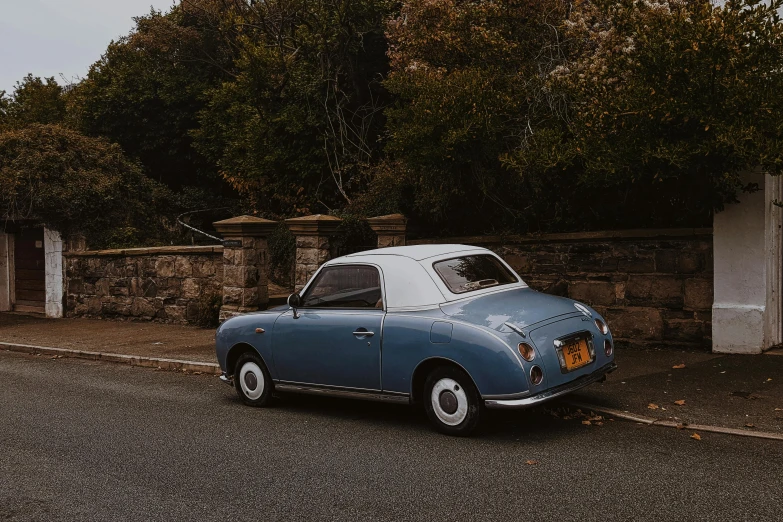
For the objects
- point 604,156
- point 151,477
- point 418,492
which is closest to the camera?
point 418,492

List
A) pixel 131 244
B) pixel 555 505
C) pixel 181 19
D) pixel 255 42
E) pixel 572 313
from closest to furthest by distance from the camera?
pixel 555 505 < pixel 572 313 < pixel 131 244 < pixel 255 42 < pixel 181 19

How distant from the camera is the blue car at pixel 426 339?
20.1ft

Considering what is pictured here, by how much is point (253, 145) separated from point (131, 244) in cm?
382

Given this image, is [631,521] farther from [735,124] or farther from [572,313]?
[735,124]

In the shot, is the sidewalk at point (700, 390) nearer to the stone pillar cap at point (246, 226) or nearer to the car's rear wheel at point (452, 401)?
the car's rear wheel at point (452, 401)

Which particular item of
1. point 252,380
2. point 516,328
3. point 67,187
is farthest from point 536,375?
point 67,187

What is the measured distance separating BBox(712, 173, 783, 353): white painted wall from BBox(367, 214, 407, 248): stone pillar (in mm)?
4709

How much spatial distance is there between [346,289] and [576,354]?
90.4 inches

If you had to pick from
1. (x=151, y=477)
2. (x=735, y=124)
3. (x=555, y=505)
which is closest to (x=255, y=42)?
(x=735, y=124)

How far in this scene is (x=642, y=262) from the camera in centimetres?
1041

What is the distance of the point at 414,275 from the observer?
6.96 m

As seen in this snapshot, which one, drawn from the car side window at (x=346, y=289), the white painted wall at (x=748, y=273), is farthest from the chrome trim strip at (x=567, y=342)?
the white painted wall at (x=748, y=273)

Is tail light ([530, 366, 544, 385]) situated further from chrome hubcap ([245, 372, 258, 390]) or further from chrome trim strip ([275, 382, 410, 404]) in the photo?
chrome hubcap ([245, 372, 258, 390])

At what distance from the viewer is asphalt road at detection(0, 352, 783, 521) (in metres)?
4.66
